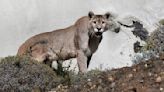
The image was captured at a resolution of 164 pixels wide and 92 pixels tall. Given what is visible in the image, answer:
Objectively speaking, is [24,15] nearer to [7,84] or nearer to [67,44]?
[67,44]

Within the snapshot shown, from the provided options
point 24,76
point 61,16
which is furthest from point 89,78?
point 61,16

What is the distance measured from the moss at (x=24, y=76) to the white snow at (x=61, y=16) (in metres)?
8.41

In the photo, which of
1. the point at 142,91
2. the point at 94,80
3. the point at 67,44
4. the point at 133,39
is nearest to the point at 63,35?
the point at 67,44

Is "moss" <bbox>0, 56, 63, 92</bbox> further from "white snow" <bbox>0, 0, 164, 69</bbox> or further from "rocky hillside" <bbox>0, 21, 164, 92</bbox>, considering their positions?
"white snow" <bbox>0, 0, 164, 69</bbox>

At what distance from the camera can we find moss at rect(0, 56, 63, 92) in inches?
454

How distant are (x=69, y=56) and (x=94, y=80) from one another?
7708mm

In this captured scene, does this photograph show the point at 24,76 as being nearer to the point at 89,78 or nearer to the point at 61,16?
the point at 89,78

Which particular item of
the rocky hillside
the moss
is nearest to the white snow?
the rocky hillside

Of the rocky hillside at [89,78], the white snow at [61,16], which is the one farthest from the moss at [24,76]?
the white snow at [61,16]

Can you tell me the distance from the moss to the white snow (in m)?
8.41

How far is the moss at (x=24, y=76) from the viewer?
11.5 m

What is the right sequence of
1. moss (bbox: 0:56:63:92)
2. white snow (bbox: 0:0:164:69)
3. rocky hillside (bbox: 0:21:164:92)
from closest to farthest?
rocky hillside (bbox: 0:21:164:92) → moss (bbox: 0:56:63:92) → white snow (bbox: 0:0:164:69)

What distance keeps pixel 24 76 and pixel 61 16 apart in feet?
34.5

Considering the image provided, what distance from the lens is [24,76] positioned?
12008 millimetres
